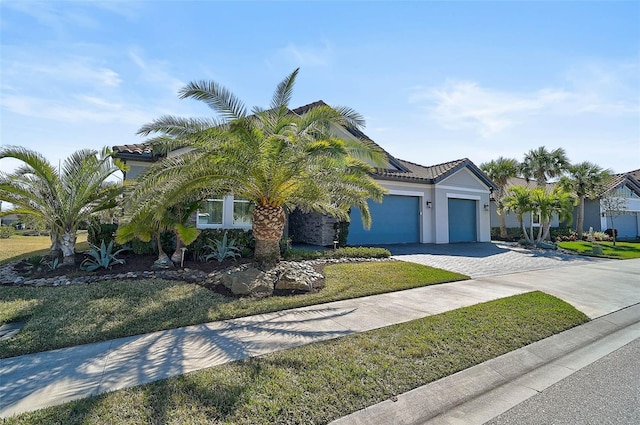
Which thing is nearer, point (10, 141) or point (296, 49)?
point (10, 141)

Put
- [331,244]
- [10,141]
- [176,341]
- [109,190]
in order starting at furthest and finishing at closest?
[331,244], [109,190], [10,141], [176,341]

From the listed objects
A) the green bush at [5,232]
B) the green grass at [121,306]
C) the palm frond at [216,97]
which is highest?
the palm frond at [216,97]

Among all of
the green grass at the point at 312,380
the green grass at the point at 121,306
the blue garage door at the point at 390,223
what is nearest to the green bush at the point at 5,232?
the green grass at the point at 121,306

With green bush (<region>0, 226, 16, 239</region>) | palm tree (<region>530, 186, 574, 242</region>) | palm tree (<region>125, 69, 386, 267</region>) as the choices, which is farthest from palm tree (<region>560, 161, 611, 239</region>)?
green bush (<region>0, 226, 16, 239</region>)

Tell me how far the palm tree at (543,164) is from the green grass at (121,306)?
2477cm

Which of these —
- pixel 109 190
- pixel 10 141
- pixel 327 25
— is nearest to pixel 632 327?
pixel 327 25

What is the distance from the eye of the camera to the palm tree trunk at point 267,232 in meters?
9.33

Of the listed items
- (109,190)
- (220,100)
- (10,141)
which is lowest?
(109,190)

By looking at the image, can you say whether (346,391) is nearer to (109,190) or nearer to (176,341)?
(176,341)

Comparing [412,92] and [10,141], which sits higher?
[412,92]

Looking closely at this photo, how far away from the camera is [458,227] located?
2066cm

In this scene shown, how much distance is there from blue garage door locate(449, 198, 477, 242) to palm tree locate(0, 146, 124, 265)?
1838 cm

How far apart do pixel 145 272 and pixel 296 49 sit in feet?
25.5

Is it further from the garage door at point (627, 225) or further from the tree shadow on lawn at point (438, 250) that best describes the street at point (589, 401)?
the garage door at point (627, 225)
